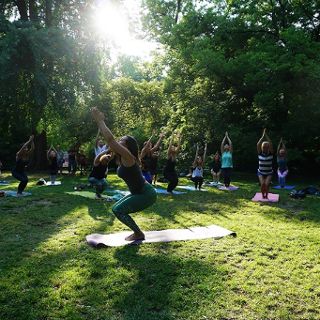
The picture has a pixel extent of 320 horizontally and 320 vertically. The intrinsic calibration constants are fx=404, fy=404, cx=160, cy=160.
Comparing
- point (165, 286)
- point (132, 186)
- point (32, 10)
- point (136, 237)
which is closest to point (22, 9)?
point (32, 10)


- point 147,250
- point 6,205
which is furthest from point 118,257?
point 6,205

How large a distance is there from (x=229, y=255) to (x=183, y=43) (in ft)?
59.5

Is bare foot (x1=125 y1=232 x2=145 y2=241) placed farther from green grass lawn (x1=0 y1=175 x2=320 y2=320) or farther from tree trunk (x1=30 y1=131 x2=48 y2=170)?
tree trunk (x1=30 y1=131 x2=48 y2=170)

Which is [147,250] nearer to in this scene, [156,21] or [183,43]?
[183,43]

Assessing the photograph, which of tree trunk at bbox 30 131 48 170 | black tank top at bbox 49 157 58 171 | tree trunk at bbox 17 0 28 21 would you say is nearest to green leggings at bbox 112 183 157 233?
black tank top at bbox 49 157 58 171

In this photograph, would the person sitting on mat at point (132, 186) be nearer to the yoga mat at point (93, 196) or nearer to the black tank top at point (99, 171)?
the yoga mat at point (93, 196)

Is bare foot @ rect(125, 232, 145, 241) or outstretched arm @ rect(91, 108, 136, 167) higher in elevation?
outstretched arm @ rect(91, 108, 136, 167)

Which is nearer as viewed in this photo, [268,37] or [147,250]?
[147,250]

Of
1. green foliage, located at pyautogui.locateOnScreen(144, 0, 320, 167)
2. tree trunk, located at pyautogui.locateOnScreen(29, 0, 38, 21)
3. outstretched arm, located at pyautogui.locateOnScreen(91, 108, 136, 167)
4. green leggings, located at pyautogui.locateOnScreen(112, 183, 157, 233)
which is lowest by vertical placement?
green leggings, located at pyautogui.locateOnScreen(112, 183, 157, 233)

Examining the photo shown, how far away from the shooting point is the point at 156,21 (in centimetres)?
3003

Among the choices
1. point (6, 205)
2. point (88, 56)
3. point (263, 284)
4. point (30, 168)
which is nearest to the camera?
point (263, 284)

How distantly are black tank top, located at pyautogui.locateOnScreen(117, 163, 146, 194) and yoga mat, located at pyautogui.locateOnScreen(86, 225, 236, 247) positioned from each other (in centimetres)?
92

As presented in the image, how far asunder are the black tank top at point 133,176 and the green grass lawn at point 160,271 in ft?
3.25

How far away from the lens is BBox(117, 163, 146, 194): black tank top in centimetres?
658
